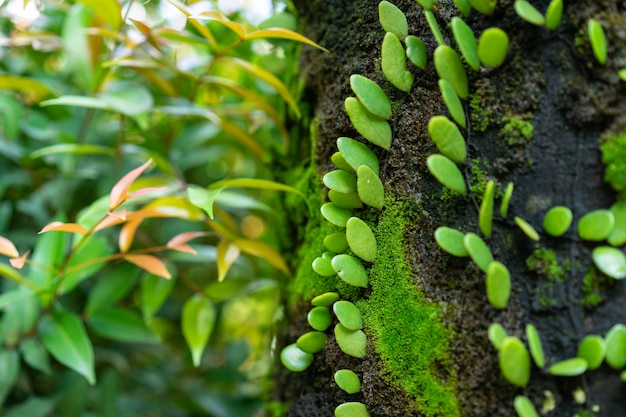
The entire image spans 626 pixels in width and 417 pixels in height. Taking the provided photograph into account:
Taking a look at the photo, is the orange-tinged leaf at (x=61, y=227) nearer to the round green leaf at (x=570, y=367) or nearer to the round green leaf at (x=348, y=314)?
the round green leaf at (x=348, y=314)

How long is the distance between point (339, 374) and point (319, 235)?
0.21 metres

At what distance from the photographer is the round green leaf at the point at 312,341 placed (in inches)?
26.4

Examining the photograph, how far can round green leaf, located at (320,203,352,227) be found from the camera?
64 cm

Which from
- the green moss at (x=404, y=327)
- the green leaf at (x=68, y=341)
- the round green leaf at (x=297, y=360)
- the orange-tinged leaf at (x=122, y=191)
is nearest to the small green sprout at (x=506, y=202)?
the green moss at (x=404, y=327)

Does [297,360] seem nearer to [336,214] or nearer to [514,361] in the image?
[336,214]

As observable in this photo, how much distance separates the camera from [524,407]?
18.2 inches

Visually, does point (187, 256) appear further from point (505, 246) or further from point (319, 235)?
point (505, 246)

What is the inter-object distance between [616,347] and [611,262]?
3.0 inches

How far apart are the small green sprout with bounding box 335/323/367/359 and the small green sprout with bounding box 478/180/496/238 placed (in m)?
0.20

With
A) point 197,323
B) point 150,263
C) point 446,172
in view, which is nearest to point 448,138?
point 446,172

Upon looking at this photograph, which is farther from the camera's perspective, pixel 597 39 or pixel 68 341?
pixel 68 341

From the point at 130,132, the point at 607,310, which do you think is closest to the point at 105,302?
the point at 130,132

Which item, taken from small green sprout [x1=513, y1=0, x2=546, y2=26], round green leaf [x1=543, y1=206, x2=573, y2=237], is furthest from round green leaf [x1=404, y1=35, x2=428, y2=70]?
round green leaf [x1=543, y1=206, x2=573, y2=237]

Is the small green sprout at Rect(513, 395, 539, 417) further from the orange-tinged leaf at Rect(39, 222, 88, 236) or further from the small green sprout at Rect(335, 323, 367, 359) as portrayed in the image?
the orange-tinged leaf at Rect(39, 222, 88, 236)
